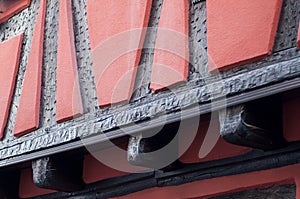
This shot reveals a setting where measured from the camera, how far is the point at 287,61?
9.10ft

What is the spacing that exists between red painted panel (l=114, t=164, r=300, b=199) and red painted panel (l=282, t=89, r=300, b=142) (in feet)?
0.45

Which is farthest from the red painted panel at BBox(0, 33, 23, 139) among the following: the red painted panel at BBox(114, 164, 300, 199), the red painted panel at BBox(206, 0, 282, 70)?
the red painted panel at BBox(206, 0, 282, 70)

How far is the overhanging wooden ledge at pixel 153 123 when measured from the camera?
2.77 m

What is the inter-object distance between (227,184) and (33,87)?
1418 millimetres

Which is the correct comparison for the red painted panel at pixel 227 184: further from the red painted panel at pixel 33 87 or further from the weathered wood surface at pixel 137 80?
the red painted panel at pixel 33 87

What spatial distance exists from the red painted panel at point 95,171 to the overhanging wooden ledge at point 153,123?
0.73 ft

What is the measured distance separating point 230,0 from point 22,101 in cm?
158

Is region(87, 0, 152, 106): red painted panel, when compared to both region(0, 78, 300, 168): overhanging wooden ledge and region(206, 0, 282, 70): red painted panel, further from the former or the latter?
region(206, 0, 282, 70): red painted panel

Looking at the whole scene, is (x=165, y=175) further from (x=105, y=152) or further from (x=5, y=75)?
(x=5, y=75)

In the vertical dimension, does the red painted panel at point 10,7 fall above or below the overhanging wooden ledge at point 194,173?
above

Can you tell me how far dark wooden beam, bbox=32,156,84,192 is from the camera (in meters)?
3.84

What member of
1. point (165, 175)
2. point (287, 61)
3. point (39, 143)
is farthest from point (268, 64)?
point (39, 143)

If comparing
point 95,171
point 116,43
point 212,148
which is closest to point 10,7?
point 116,43

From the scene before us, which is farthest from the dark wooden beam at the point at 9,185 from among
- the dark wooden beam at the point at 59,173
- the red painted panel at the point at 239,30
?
the red painted panel at the point at 239,30
